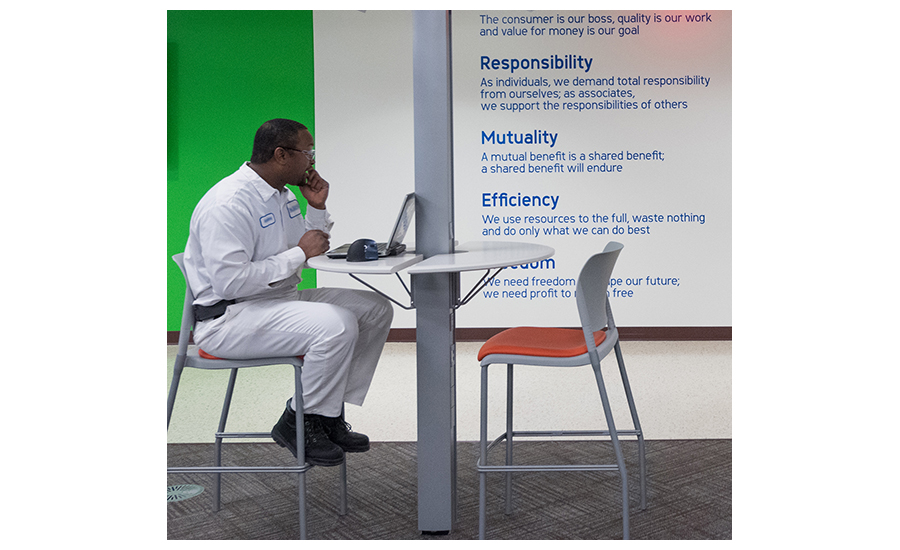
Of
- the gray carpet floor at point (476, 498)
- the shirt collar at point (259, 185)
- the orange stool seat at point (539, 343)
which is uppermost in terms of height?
the shirt collar at point (259, 185)

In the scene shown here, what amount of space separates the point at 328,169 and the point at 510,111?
1.46m

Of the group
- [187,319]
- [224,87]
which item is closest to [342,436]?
[187,319]

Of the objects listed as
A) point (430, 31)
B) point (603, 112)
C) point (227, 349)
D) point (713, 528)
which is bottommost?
point (713, 528)

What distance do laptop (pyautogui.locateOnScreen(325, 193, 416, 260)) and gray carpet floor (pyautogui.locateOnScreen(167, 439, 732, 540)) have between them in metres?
0.91

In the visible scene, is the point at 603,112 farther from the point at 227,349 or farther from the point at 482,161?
the point at 227,349

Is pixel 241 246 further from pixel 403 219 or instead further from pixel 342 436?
pixel 342 436

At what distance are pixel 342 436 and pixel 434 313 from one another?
1.61ft

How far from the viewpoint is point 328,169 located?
548 centimetres

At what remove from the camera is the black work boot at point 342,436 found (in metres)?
2.23

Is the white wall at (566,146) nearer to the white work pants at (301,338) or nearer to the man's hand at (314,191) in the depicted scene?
the man's hand at (314,191)

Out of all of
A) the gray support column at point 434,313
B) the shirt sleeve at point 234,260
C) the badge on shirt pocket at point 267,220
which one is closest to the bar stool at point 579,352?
the gray support column at point 434,313

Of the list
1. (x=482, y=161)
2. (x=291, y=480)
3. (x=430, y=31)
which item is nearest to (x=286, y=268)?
(x=430, y=31)

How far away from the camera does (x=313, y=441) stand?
218cm

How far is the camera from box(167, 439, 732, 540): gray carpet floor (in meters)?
2.31
